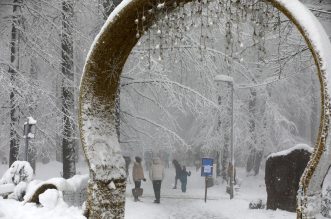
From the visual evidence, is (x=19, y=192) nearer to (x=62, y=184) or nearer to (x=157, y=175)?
(x=62, y=184)

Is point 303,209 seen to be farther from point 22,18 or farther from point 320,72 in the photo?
point 22,18

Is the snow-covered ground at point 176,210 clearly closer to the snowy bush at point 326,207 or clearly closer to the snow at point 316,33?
the snowy bush at point 326,207

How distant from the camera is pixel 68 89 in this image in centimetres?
1291

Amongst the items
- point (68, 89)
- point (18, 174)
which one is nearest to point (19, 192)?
point (18, 174)

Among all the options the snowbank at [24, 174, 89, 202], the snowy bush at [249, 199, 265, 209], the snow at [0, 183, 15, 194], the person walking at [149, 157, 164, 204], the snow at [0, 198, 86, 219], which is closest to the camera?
the snow at [0, 198, 86, 219]

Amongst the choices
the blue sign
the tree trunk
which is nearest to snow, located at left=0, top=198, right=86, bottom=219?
the tree trunk

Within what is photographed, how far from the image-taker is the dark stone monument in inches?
467

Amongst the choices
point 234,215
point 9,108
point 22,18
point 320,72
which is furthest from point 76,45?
point 320,72

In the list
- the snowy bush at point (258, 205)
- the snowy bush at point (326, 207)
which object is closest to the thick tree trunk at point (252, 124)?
the snowy bush at point (258, 205)

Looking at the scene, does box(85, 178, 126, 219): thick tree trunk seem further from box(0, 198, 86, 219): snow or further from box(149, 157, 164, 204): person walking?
box(149, 157, 164, 204): person walking

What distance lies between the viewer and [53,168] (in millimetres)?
29484

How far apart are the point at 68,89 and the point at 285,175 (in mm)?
6698

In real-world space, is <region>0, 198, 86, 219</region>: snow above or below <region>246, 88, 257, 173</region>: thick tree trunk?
below

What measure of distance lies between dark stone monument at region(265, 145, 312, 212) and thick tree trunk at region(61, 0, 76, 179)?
5827 mm
